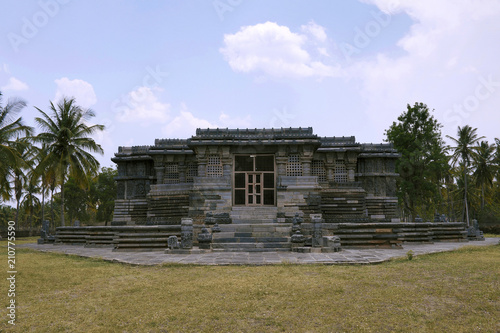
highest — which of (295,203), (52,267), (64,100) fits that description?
(64,100)

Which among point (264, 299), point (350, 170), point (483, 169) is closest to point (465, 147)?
point (483, 169)

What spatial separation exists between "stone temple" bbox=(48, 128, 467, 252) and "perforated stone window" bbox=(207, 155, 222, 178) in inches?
2.0

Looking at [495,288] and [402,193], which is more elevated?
[402,193]

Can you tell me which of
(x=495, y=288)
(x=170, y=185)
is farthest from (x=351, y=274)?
(x=170, y=185)

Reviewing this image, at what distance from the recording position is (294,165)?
18531 mm

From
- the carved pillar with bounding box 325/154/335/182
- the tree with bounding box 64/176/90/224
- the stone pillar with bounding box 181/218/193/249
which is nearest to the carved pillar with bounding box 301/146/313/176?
the carved pillar with bounding box 325/154/335/182

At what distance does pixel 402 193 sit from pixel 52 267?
34.1 m

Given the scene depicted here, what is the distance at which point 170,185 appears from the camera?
68.5 ft

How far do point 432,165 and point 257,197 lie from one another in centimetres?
2436

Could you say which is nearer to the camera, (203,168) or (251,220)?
(251,220)

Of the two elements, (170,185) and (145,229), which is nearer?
(145,229)

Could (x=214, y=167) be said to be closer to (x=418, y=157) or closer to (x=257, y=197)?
(x=257, y=197)

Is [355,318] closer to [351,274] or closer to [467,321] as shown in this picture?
[467,321]

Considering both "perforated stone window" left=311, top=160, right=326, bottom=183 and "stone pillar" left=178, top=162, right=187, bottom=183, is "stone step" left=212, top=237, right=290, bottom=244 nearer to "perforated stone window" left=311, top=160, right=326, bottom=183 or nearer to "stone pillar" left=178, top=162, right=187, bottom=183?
"stone pillar" left=178, top=162, right=187, bottom=183
